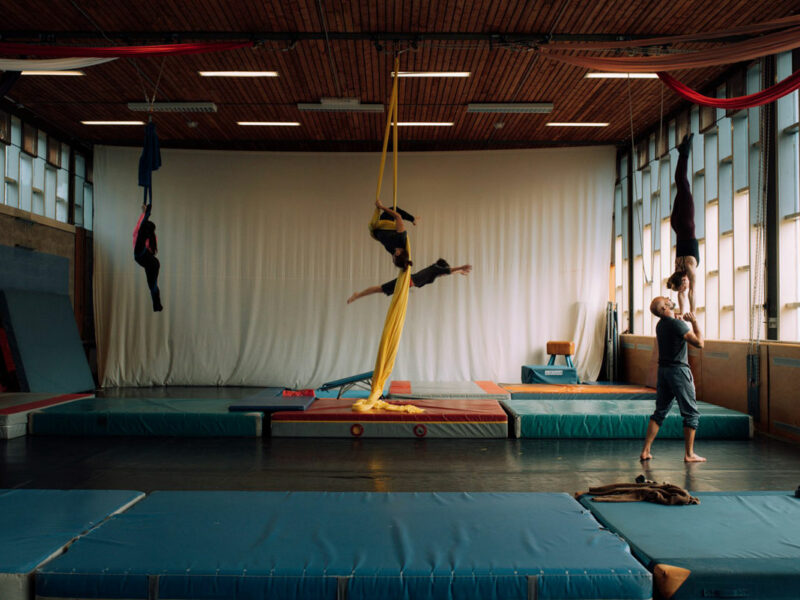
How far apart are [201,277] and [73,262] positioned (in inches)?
87.4

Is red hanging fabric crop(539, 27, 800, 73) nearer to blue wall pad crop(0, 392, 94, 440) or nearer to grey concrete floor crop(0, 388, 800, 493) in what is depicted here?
grey concrete floor crop(0, 388, 800, 493)

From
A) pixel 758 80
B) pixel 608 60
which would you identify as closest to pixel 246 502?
pixel 608 60

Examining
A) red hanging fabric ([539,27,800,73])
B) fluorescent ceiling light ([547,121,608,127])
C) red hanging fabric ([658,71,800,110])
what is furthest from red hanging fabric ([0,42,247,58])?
fluorescent ceiling light ([547,121,608,127])

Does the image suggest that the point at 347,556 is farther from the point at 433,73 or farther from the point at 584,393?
the point at 433,73

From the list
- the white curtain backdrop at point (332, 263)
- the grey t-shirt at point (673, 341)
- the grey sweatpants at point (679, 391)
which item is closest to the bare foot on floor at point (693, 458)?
the grey sweatpants at point (679, 391)

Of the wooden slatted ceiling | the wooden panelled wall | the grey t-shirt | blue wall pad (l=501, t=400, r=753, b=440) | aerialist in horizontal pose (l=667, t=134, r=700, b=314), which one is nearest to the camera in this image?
the grey t-shirt

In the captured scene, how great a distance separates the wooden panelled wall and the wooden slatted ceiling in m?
3.54

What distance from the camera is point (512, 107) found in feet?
27.4

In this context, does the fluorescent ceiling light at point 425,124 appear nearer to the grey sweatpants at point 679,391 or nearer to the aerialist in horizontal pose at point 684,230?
the aerialist in horizontal pose at point 684,230

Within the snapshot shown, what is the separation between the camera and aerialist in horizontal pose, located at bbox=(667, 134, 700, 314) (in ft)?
17.6

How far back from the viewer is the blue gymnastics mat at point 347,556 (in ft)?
7.38

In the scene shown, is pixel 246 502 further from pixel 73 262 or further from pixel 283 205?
pixel 73 262

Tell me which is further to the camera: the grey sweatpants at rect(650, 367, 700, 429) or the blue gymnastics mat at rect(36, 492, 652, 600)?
the grey sweatpants at rect(650, 367, 700, 429)

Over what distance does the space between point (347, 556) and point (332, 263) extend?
840cm
